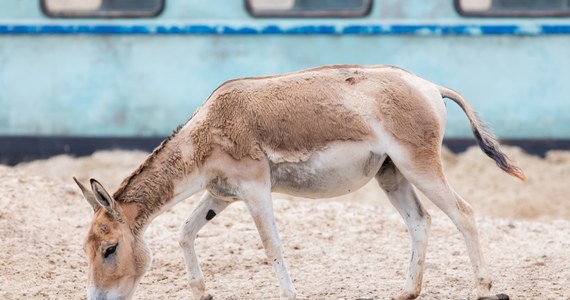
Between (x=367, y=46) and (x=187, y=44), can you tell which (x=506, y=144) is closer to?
(x=367, y=46)

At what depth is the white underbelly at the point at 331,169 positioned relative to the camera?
6.24m

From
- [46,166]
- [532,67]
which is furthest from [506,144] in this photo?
[46,166]

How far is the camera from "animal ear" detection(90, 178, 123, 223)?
573 centimetres

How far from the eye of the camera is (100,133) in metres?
11.6

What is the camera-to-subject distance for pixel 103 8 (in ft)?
38.0

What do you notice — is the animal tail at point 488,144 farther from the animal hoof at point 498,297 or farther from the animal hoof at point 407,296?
the animal hoof at point 407,296

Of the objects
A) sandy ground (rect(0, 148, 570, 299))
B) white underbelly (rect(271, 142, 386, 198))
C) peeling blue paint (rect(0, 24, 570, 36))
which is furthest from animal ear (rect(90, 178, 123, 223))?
peeling blue paint (rect(0, 24, 570, 36))

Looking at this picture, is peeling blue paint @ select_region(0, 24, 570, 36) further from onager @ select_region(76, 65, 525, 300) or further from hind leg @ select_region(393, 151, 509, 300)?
hind leg @ select_region(393, 151, 509, 300)

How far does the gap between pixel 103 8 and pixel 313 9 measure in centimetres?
214

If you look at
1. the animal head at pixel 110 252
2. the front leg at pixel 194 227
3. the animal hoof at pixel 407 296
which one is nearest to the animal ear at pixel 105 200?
the animal head at pixel 110 252

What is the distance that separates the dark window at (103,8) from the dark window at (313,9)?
3.18 ft

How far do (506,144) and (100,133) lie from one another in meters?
4.12

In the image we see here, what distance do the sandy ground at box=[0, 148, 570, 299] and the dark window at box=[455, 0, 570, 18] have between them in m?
2.12

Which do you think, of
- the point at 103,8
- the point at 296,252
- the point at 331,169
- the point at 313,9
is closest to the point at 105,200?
the point at 331,169
